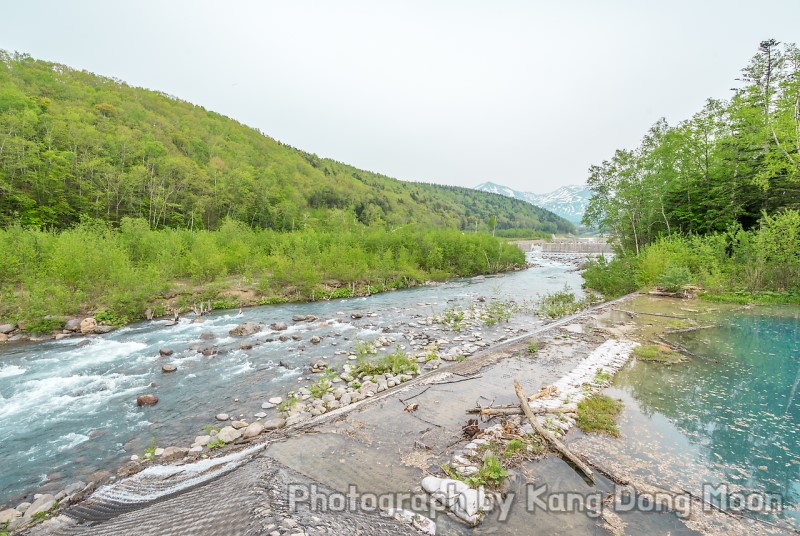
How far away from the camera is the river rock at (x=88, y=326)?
1364 cm

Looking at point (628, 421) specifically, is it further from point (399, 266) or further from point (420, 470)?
point (399, 266)

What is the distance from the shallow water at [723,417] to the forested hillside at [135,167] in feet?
107

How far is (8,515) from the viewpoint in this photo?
4594 millimetres

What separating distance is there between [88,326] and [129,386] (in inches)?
290

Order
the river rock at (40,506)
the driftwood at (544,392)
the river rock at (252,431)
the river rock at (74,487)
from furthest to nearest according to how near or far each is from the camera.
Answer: the driftwood at (544,392)
the river rock at (252,431)
the river rock at (74,487)
the river rock at (40,506)

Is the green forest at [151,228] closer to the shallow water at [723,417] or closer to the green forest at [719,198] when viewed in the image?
the green forest at [719,198]

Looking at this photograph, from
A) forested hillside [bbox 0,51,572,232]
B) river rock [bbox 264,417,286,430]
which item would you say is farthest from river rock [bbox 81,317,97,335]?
forested hillside [bbox 0,51,572,232]

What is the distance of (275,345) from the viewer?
12.6 meters

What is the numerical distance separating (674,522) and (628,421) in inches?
94.0

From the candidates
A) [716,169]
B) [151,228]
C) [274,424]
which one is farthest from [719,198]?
[151,228]

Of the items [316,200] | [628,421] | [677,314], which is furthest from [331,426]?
[316,200]

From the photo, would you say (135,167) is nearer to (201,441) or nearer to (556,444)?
(201,441)

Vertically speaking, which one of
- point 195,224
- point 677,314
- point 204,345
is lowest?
point 204,345

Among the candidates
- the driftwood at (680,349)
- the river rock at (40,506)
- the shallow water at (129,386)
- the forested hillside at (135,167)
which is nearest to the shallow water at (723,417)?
the driftwood at (680,349)
